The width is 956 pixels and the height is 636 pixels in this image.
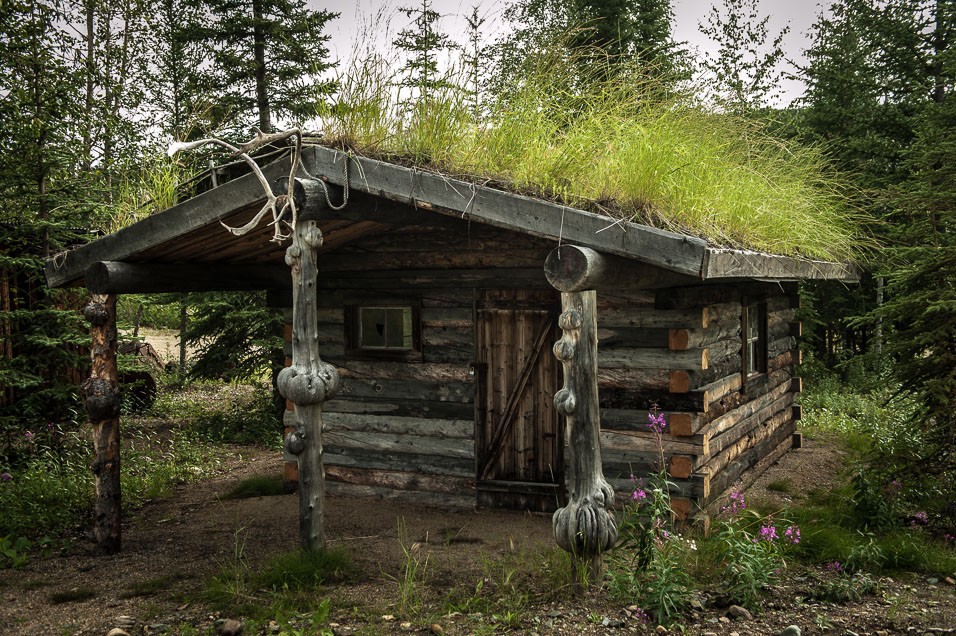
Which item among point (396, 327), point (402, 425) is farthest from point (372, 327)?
point (402, 425)

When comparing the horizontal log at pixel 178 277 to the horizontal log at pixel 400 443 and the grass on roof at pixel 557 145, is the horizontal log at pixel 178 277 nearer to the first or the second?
the horizontal log at pixel 400 443

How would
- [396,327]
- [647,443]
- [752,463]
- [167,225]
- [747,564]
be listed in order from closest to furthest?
1. [747,564]
2. [167,225]
3. [647,443]
4. [396,327]
5. [752,463]

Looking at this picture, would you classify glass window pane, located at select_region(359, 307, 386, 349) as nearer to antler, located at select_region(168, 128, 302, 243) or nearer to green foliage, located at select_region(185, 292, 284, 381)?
antler, located at select_region(168, 128, 302, 243)

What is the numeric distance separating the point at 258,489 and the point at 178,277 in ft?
10.6

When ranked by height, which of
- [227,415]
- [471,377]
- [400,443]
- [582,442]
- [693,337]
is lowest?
[227,415]

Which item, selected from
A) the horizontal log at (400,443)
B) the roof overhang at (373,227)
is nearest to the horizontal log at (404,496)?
the horizontal log at (400,443)

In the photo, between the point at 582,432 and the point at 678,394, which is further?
the point at 678,394

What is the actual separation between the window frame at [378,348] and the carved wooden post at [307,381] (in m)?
2.32

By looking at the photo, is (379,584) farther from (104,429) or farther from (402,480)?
(104,429)

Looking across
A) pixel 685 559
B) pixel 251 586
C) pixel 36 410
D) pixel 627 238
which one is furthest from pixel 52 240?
pixel 685 559

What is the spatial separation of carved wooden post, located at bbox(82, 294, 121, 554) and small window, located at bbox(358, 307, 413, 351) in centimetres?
283

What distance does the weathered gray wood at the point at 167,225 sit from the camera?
245 inches

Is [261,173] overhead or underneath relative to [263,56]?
underneath

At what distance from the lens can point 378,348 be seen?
8.70m
